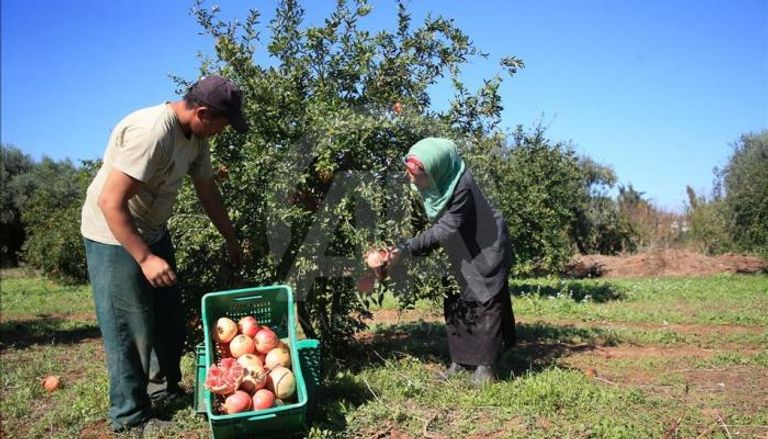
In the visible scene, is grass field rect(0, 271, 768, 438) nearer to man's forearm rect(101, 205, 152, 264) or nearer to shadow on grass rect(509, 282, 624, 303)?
man's forearm rect(101, 205, 152, 264)

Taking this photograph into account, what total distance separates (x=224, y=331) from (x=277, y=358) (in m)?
0.37

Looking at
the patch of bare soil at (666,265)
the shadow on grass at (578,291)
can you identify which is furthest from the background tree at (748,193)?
the shadow on grass at (578,291)

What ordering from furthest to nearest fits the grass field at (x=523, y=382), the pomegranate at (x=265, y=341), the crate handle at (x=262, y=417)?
the grass field at (x=523, y=382)
the pomegranate at (x=265, y=341)
the crate handle at (x=262, y=417)

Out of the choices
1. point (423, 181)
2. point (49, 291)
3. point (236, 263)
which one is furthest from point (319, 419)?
point (49, 291)

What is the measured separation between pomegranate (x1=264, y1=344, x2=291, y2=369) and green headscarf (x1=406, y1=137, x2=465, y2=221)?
1.47 metres

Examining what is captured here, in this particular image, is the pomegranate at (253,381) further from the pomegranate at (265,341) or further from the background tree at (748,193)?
the background tree at (748,193)

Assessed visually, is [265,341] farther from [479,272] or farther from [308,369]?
[479,272]

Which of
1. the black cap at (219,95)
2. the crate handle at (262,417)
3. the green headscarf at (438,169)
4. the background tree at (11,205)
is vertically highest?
the background tree at (11,205)

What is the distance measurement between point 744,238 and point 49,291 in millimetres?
16529

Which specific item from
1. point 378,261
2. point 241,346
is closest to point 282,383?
point 241,346

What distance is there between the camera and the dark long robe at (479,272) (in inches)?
172

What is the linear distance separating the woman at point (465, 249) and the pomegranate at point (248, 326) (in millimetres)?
999

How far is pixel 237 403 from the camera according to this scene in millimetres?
3156

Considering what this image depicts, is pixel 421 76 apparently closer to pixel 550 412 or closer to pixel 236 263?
pixel 236 263
